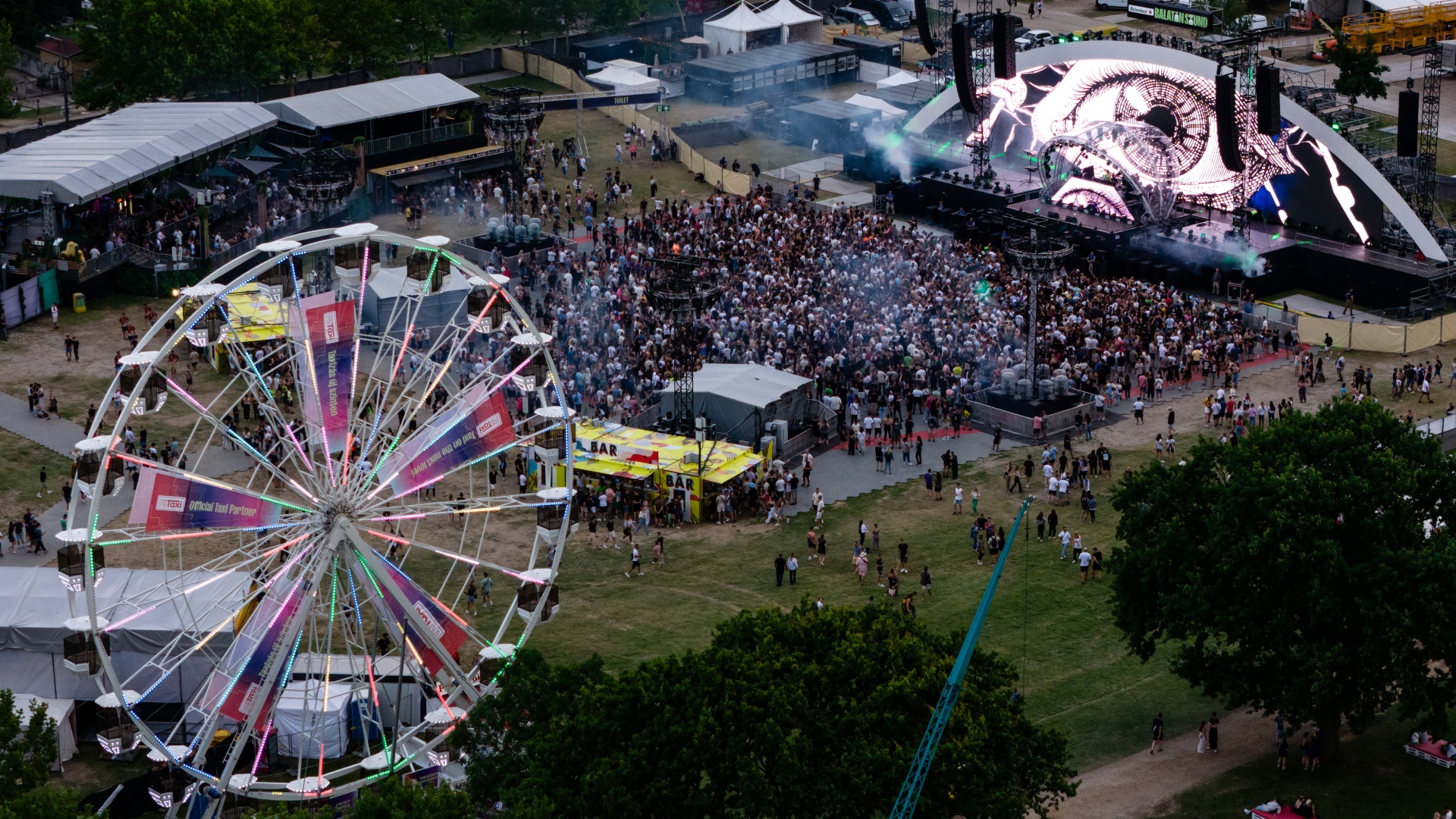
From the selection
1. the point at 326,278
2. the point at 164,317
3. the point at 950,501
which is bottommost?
the point at 950,501

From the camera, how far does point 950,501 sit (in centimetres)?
6197

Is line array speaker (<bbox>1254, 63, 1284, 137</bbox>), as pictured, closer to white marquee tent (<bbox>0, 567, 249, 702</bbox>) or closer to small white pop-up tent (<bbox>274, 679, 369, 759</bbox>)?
small white pop-up tent (<bbox>274, 679, 369, 759</bbox>)

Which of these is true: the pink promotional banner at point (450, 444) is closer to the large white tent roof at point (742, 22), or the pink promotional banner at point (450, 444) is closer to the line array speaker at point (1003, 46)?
the line array speaker at point (1003, 46)

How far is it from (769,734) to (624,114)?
67.5 metres

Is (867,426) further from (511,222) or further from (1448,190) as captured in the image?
(1448,190)

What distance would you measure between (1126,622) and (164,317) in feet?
73.3

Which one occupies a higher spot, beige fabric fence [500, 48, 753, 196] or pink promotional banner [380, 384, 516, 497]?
pink promotional banner [380, 384, 516, 497]

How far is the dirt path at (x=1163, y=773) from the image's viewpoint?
45.7m

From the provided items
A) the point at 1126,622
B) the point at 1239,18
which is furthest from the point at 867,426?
the point at 1239,18

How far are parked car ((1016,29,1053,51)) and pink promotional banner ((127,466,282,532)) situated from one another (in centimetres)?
5675

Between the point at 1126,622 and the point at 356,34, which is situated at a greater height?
the point at 356,34

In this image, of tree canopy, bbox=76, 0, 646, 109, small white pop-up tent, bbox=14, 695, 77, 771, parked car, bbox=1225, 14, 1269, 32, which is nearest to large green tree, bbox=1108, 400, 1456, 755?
small white pop-up tent, bbox=14, 695, 77, 771

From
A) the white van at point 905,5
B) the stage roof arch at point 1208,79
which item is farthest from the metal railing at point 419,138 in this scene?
the white van at point 905,5

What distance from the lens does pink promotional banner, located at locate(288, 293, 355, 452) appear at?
140ft
